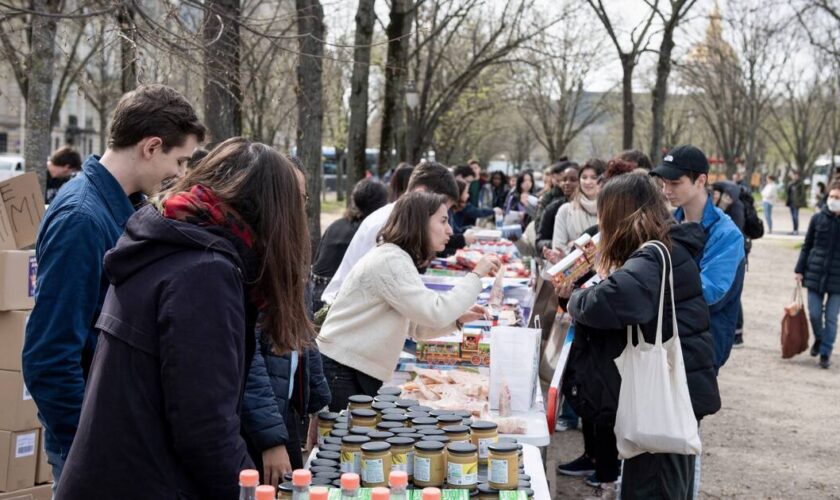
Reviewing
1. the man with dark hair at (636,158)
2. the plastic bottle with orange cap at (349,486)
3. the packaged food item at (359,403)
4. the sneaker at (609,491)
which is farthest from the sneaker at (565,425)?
the plastic bottle with orange cap at (349,486)

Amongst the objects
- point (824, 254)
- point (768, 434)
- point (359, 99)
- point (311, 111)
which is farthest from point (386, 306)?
point (359, 99)

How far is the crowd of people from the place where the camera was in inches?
86.0

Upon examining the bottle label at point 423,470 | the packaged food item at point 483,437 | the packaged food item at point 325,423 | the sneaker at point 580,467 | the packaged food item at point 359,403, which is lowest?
the sneaker at point 580,467

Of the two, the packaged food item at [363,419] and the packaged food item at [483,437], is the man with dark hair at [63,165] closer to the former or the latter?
the packaged food item at [363,419]

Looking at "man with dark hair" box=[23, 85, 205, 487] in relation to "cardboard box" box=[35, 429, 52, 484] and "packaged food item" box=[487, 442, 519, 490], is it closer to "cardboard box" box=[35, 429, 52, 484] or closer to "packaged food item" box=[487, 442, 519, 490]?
"packaged food item" box=[487, 442, 519, 490]

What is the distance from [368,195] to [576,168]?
3.19 m

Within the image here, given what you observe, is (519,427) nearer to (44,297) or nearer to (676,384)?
(676,384)

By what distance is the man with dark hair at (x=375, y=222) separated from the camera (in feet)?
19.5

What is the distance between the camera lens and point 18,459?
458 cm

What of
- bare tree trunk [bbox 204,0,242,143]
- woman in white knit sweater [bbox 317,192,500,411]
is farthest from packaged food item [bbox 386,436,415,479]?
bare tree trunk [bbox 204,0,242,143]

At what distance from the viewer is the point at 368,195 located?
695 centimetres

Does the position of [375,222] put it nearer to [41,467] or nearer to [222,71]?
[222,71]

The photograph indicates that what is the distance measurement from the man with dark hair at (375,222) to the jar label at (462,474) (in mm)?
2866

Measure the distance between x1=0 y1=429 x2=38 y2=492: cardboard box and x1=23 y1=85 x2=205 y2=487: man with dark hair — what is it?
1.71 m
